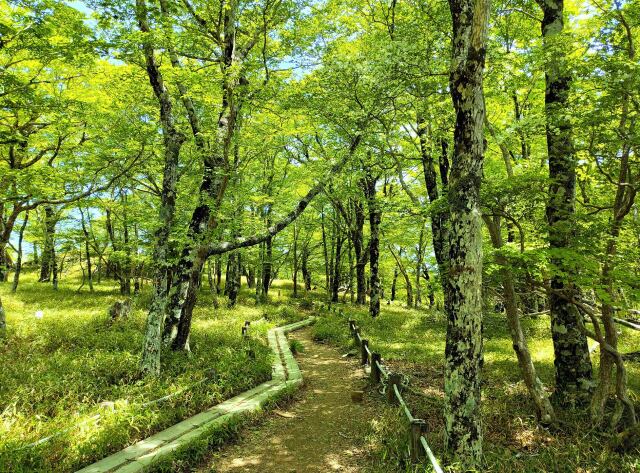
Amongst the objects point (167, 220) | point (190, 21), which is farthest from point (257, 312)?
point (190, 21)

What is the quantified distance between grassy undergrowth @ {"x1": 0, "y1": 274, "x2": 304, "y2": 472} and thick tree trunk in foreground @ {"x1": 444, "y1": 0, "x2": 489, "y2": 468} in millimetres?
5596

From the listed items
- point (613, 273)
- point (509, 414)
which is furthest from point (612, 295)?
point (509, 414)

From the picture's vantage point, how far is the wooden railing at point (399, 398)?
5907 mm

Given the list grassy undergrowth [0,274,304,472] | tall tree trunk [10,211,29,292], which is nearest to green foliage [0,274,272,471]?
grassy undergrowth [0,274,304,472]

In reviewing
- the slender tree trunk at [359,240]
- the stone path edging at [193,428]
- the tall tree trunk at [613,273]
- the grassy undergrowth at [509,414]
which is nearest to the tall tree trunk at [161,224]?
the stone path edging at [193,428]

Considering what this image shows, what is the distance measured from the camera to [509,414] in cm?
762

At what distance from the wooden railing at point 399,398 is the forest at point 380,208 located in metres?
0.21

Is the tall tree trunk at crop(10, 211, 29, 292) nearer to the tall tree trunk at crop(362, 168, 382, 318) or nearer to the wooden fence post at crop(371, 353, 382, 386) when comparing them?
the tall tree trunk at crop(362, 168, 382, 318)

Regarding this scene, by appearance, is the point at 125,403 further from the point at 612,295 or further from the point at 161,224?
the point at 612,295

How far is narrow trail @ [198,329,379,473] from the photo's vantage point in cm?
670

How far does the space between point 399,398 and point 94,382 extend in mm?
7148

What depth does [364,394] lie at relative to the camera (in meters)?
10.1

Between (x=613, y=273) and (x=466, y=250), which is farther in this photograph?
(x=613, y=273)

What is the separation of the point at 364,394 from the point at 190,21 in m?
13.5
